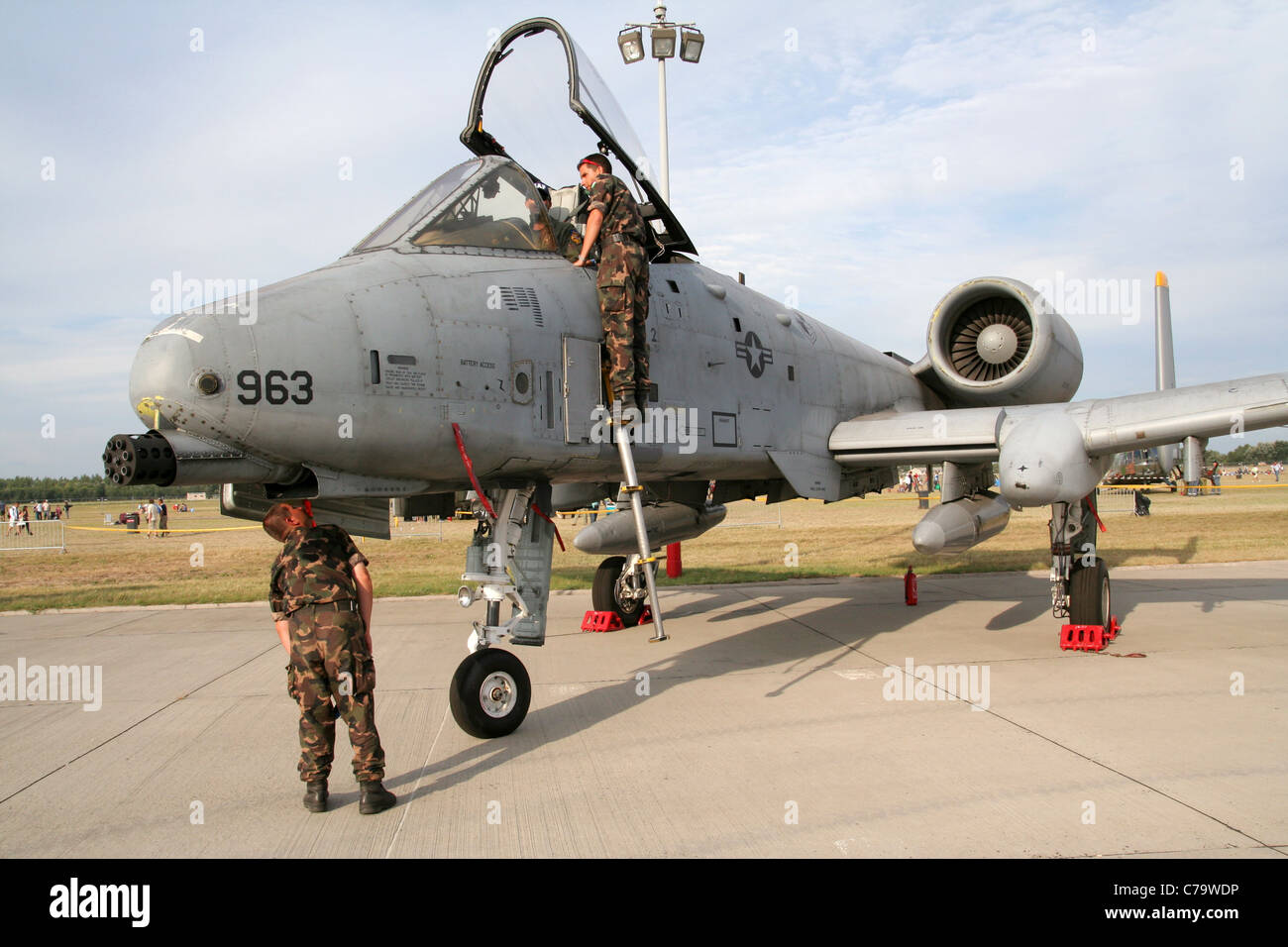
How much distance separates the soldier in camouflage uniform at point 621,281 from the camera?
17.6ft

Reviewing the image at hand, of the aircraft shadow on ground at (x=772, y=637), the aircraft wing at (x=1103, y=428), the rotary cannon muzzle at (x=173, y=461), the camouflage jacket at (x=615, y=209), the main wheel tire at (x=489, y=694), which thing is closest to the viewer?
the rotary cannon muzzle at (x=173, y=461)

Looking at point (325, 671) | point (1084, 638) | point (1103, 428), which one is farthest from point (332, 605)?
point (1084, 638)

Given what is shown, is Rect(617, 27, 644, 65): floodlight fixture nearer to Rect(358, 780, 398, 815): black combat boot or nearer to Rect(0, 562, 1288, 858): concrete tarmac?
Rect(0, 562, 1288, 858): concrete tarmac

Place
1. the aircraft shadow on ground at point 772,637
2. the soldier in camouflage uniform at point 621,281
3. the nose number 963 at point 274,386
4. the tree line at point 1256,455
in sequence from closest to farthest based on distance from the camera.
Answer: the nose number 963 at point 274,386 → the aircraft shadow on ground at point 772,637 → the soldier in camouflage uniform at point 621,281 → the tree line at point 1256,455

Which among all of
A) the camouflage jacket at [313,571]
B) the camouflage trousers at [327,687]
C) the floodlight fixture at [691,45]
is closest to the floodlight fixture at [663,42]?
→ the floodlight fixture at [691,45]

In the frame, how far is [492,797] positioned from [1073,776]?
2.96 m

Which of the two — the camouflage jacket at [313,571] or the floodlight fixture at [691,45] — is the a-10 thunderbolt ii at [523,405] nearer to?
the camouflage jacket at [313,571]

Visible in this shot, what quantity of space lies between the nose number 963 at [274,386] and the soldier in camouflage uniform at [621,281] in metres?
1.86

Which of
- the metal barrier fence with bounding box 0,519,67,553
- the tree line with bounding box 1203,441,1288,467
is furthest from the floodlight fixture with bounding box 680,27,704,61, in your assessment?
the tree line with bounding box 1203,441,1288,467

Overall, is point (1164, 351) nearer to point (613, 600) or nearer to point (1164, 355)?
point (1164, 355)

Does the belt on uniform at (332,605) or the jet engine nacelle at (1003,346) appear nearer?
the belt on uniform at (332,605)

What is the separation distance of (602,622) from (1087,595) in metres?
4.83

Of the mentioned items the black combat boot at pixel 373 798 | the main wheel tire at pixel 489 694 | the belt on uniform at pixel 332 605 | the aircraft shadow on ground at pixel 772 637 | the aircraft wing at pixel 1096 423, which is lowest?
the aircraft shadow on ground at pixel 772 637

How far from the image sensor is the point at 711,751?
197 inches
